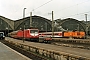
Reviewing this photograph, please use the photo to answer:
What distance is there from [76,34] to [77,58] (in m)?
70.7

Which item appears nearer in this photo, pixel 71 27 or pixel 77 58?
pixel 77 58

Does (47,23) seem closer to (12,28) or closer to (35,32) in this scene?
(12,28)

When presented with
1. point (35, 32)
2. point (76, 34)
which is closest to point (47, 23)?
point (76, 34)

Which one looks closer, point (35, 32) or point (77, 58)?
point (77, 58)

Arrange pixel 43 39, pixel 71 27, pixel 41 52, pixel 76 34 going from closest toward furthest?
pixel 41 52
pixel 43 39
pixel 76 34
pixel 71 27

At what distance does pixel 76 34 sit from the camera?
82.8 m

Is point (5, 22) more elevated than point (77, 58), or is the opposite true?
point (5, 22)

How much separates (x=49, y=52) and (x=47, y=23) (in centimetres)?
13705

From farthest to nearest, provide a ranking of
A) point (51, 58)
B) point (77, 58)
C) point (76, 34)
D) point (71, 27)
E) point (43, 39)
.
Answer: point (71, 27) < point (76, 34) < point (43, 39) < point (51, 58) < point (77, 58)

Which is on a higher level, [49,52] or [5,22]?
[5,22]

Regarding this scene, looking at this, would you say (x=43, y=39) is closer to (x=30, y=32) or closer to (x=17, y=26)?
(x=30, y=32)

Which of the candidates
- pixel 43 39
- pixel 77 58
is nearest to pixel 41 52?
pixel 77 58

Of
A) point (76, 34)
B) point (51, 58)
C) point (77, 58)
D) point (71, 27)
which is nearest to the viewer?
point (77, 58)

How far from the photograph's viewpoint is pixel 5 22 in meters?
157
